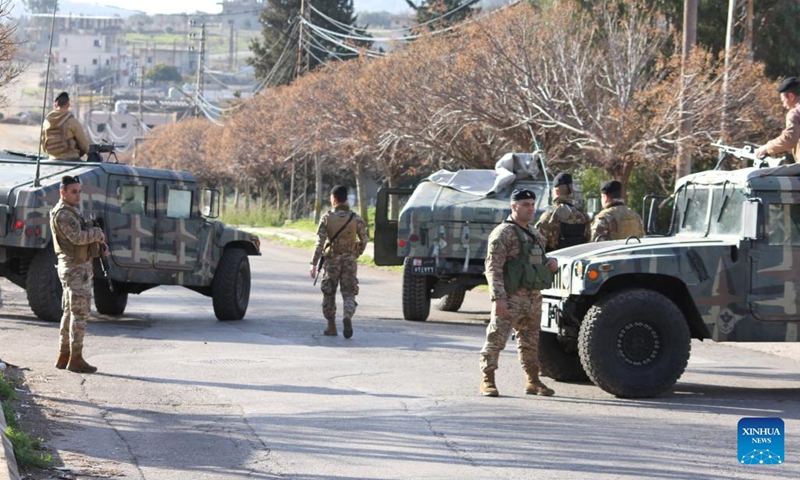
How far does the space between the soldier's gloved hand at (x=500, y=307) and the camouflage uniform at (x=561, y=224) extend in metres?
4.26

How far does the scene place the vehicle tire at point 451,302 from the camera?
20.4m

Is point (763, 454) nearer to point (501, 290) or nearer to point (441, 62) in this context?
point (501, 290)

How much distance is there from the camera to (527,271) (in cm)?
1123

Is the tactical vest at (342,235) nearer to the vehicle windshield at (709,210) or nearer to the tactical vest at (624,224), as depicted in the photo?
the tactical vest at (624,224)

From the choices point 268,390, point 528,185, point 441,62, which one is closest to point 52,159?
point 528,185

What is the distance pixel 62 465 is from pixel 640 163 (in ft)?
71.7

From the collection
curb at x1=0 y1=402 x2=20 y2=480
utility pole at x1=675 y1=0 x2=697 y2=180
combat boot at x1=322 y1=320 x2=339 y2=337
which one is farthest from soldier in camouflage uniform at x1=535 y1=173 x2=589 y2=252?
curb at x1=0 y1=402 x2=20 y2=480

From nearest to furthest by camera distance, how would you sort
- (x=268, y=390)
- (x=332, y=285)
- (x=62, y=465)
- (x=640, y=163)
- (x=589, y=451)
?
(x=62, y=465) → (x=589, y=451) → (x=268, y=390) → (x=332, y=285) → (x=640, y=163)

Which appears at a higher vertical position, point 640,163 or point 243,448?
point 640,163

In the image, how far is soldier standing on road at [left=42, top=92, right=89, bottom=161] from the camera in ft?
59.4

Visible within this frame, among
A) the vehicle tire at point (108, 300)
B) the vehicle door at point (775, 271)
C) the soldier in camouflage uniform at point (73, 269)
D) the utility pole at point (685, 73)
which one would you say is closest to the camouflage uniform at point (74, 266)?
the soldier in camouflage uniform at point (73, 269)

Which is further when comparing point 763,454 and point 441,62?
point 441,62

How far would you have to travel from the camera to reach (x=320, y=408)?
10656mm

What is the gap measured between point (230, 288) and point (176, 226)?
3.66ft
